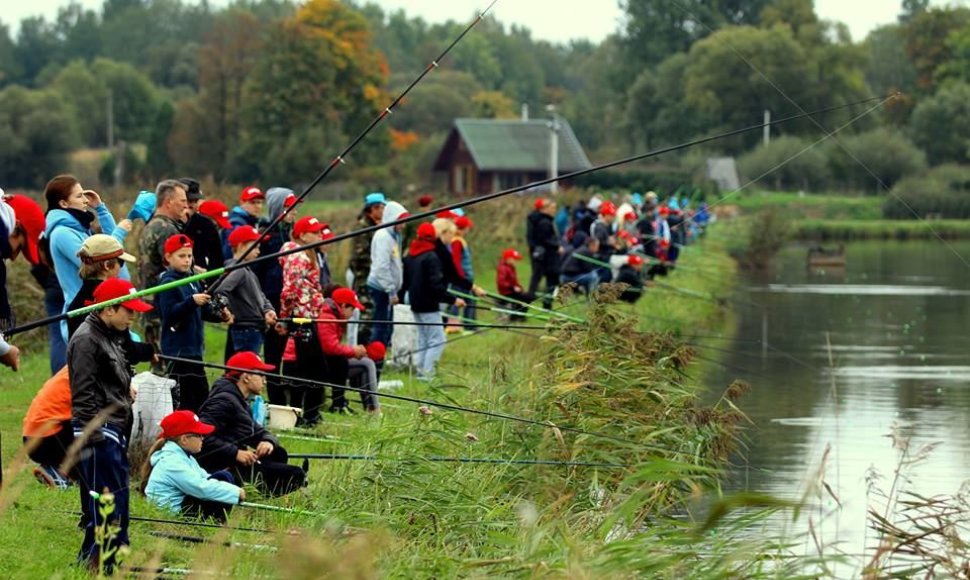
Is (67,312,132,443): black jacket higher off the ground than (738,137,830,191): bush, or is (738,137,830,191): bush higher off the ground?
Answer: (67,312,132,443): black jacket

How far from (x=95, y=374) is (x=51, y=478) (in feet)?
6.58

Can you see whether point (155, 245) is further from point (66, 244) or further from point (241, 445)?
point (241, 445)

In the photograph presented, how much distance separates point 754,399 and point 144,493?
309 inches

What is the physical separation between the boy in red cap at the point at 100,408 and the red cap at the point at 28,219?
5.67 ft

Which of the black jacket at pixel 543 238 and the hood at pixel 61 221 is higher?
the hood at pixel 61 221

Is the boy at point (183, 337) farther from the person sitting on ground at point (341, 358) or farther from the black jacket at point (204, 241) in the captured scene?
the person sitting on ground at point (341, 358)

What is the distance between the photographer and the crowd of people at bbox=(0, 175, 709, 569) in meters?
7.84

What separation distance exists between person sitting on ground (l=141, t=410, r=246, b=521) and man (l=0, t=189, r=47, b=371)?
82 centimetres

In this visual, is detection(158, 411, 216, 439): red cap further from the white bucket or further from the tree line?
the tree line

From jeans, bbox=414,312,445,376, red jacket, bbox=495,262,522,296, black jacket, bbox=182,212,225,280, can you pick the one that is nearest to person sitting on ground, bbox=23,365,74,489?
black jacket, bbox=182,212,225,280

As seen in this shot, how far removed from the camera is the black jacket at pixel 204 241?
11633 mm

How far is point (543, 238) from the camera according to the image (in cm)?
2239

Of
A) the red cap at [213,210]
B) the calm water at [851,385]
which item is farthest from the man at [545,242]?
the red cap at [213,210]

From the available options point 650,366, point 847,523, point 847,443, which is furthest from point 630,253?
point 847,523
